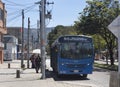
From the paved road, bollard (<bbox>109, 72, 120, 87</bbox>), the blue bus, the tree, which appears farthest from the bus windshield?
the tree

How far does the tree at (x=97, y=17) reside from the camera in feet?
190

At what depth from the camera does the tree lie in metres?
57.9

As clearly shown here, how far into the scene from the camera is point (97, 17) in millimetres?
58062

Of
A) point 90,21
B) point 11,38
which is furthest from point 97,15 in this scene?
point 11,38

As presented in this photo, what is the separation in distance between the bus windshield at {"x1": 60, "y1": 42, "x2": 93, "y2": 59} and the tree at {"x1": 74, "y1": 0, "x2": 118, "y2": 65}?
967 inches

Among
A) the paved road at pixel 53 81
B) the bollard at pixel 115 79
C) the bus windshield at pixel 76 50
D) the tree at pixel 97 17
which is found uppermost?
the tree at pixel 97 17

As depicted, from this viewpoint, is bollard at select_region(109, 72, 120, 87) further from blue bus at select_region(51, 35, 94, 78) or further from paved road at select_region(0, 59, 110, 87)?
blue bus at select_region(51, 35, 94, 78)

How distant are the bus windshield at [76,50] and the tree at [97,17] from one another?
2455 cm

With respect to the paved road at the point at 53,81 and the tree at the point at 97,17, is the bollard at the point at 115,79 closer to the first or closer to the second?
the paved road at the point at 53,81

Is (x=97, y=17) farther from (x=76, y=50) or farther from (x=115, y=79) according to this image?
(x=115, y=79)

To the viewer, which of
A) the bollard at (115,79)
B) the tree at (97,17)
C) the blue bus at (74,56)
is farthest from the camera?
the tree at (97,17)

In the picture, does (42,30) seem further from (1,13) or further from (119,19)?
(1,13)

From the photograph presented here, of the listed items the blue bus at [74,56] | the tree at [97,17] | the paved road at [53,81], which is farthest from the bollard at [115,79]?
the tree at [97,17]

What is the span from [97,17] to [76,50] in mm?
25505
